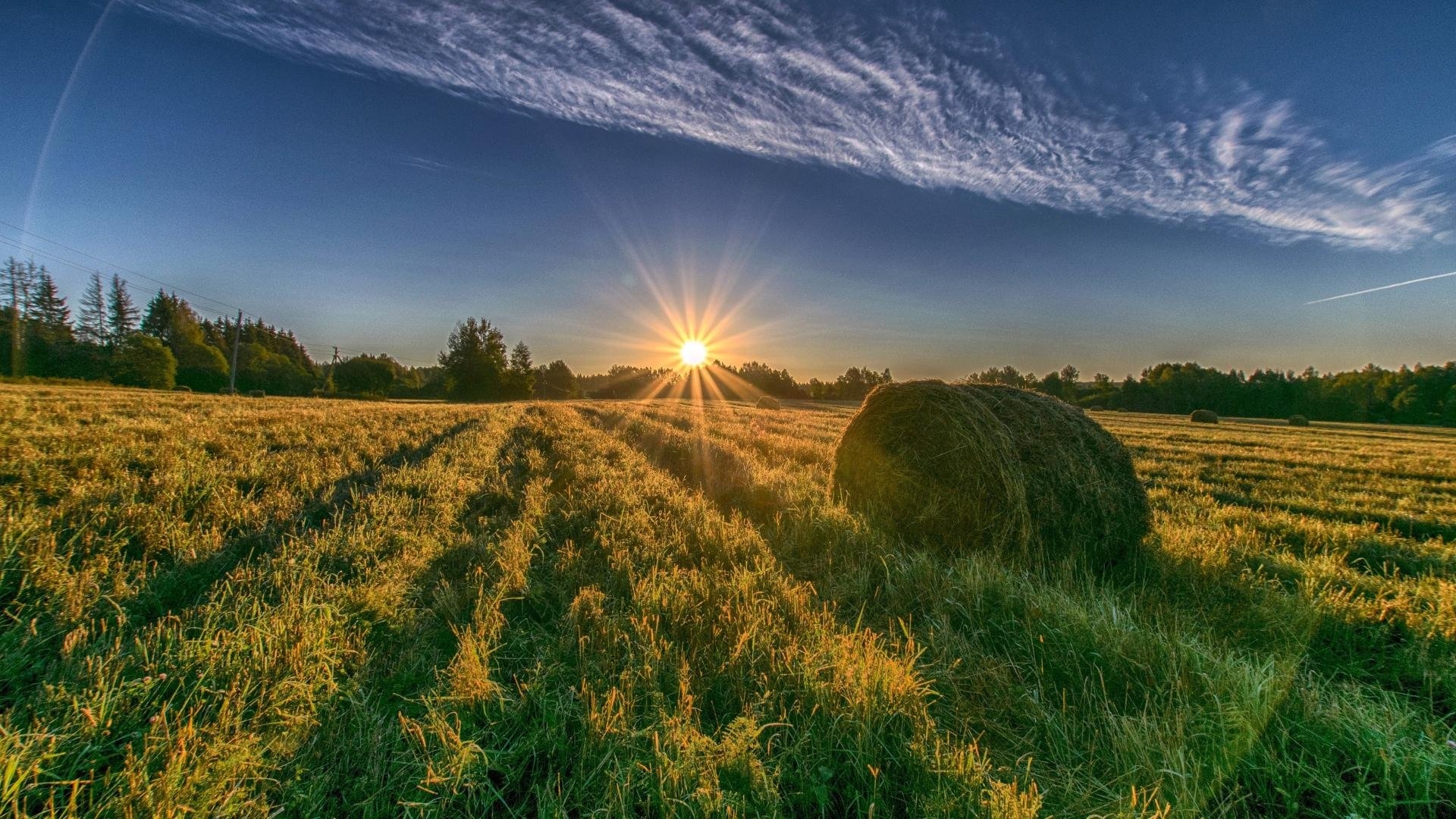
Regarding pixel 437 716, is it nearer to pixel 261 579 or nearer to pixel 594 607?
pixel 594 607

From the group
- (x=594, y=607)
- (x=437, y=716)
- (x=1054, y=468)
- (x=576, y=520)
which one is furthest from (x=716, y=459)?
(x=437, y=716)

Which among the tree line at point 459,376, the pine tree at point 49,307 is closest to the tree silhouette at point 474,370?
the tree line at point 459,376

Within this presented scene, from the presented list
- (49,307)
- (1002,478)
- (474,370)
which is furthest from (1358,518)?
(49,307)

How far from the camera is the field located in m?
1.87

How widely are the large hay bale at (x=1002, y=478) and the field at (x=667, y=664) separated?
1.28ft

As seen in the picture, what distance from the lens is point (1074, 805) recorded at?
1.86 meters

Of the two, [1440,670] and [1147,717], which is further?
[1440,670]

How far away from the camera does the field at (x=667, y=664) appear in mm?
1870

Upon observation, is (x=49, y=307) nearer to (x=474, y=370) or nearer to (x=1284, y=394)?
(x=474, y=370)

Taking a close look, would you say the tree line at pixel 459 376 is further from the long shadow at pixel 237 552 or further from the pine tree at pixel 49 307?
the long shadow at pixel 237 552

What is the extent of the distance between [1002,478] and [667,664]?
4.01 metres

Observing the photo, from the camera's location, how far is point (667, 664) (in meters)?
2.60

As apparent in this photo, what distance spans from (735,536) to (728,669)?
190 centimetres

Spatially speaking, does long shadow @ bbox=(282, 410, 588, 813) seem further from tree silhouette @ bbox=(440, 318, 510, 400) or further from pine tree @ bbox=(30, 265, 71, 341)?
pine tree @ bbox=(30, 265, 71, 341)
